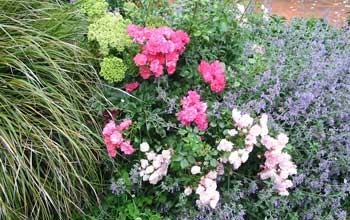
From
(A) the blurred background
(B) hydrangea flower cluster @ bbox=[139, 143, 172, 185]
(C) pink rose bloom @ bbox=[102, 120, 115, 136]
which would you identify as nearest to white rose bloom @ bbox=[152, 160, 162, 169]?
(B) hydrangea flower cluster @ bbox=[139, 143, 172, 185]

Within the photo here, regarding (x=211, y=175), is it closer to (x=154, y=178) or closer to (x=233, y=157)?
(x=233, y=157)

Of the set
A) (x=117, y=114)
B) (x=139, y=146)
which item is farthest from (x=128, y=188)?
(x=117, y=114)

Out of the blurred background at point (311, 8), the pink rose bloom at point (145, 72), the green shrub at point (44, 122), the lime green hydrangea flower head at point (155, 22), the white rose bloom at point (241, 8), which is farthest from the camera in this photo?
the blurred background at point (311, 8)

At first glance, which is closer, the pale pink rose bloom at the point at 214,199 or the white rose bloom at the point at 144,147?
the pale pink rose bloom at the point at 214,199

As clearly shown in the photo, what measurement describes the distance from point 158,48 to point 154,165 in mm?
503

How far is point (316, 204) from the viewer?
7.29ft

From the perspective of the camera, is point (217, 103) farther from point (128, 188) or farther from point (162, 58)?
point (128, 188)

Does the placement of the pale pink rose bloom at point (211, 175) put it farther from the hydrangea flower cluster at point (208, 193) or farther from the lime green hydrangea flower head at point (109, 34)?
the lime green hydrangea flower head at point (109, 34)

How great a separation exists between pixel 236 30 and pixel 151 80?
542 millimetres

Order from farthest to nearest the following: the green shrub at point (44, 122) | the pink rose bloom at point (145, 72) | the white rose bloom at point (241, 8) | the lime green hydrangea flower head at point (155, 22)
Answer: the white rose bloom at point (241, 8) → the lime green hydrangea flower head at point (155, 22) → the pink rose bloom at point (145, 72) → the green shrub at point (44, 122)

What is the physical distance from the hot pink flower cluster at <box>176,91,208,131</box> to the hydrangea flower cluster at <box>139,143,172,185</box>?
0.52 ft

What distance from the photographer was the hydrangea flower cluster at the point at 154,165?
2082 mm

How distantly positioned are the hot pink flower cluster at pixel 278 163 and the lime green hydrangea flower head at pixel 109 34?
2.56ft

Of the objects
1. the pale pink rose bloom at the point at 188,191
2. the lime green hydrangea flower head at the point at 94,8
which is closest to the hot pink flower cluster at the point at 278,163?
the pale pink rose bloom at the point at 188,191
